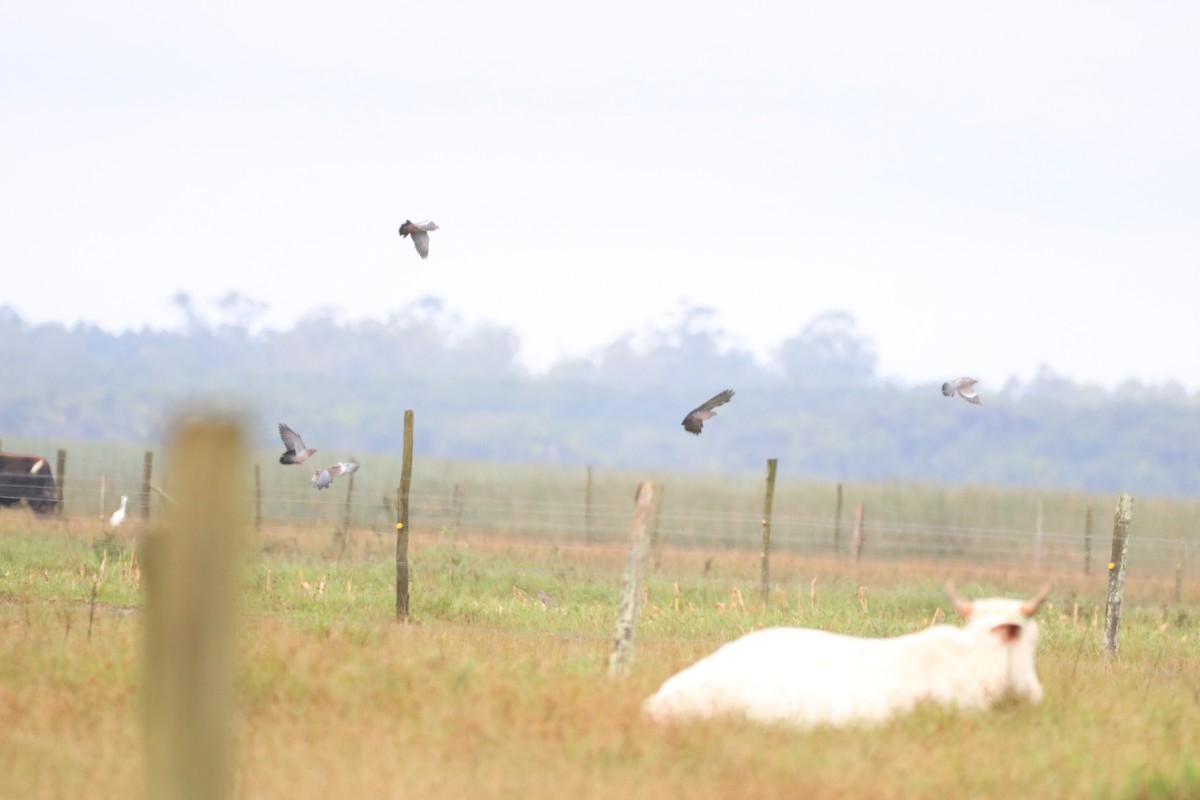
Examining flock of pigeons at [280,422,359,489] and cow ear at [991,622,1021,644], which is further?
flock of pigeons at [280,422,359,489]

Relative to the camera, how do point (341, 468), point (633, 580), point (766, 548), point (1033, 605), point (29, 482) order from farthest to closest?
point (29, 482)
point (766, 548)
point (341, 468)
point (633, 580)
point (1033, 605)

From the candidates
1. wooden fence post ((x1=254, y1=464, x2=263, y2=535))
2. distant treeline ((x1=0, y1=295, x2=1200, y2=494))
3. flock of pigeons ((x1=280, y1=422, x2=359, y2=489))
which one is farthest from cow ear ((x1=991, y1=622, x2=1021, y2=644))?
distant treeline ((x1=0, y1=295, x2=1200, y2=494))

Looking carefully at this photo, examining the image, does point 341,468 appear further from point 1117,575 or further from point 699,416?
point 1117,575

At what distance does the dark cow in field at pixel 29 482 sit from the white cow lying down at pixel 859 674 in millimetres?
22614

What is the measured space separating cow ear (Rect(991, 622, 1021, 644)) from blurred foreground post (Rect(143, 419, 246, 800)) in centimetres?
444

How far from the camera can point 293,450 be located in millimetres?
A: 15844

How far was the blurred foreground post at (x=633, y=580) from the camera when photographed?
863 cm

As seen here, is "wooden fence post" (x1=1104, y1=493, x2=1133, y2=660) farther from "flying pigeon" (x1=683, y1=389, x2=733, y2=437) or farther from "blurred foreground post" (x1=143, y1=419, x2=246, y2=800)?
"blurred foreground post" (x1=143, y1=419, x2=246, y2=800)

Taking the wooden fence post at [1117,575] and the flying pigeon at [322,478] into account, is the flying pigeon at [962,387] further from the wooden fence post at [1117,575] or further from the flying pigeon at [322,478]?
the flying pigeon at [322,478]

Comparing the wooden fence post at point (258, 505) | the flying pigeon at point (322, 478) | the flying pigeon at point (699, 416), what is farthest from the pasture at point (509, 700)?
the wooden fence post at point (258, 505)

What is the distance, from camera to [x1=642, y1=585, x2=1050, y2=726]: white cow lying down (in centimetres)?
709

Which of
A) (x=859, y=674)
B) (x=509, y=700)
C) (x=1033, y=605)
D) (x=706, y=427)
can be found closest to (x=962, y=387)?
(x=1033, y=605)

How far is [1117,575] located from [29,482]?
75.9 feet

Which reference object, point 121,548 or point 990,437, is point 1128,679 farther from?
point 990,437
